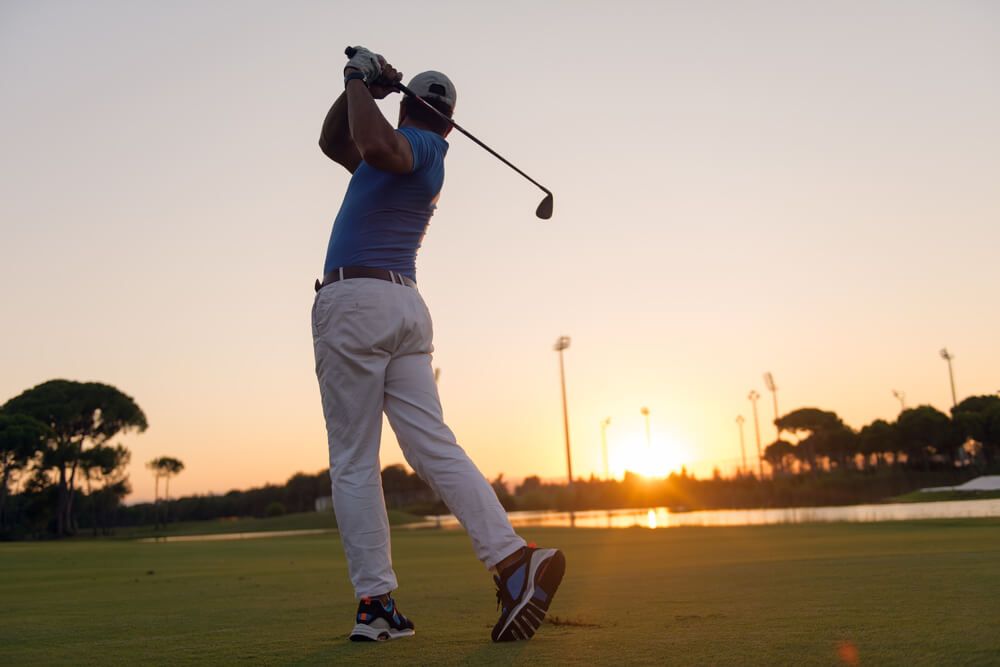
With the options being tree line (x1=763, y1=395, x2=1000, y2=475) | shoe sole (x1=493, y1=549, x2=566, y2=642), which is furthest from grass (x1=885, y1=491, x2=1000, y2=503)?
shoe sole (x1=493, y1=549, x2=566, y2=642)

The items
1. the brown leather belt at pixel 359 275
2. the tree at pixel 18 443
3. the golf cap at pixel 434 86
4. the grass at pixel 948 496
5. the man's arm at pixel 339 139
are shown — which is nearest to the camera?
the brown leather belt at pixel 359 275

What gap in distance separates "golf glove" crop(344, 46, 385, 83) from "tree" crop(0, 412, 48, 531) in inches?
2157

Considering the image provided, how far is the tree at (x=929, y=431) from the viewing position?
52.6 metres

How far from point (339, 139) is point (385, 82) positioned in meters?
0.46

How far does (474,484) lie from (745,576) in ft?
8.45

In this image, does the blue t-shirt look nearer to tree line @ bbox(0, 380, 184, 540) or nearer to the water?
the water

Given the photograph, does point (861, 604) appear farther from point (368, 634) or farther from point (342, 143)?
point (342, 143)

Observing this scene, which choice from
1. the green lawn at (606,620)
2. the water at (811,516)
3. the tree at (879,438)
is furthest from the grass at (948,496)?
the green lawn at (606,620)

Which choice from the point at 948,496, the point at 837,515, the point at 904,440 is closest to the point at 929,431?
the point at 904,440

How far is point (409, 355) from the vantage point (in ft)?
11.3

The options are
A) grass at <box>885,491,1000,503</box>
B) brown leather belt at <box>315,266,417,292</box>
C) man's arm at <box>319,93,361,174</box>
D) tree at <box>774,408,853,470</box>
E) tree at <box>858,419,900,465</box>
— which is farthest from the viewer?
tree at <box>774,408,853,470</box>

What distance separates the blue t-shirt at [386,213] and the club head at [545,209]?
1.14 metres

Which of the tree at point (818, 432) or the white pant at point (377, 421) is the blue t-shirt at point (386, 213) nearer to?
the white pant at point (377, 421)

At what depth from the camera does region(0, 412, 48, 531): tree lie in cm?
5038
